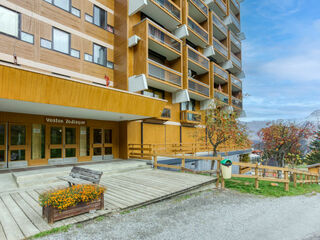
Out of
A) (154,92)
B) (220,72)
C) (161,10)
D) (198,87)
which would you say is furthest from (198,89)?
(161,10)

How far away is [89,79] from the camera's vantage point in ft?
45.3

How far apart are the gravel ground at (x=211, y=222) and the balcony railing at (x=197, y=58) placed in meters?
17.3

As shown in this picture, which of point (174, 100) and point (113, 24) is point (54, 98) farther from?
point (174, 100)

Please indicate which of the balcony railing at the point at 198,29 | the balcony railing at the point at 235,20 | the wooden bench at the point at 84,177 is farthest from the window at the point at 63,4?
the balcony railing at the point at 235,20

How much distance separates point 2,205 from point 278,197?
9185mm

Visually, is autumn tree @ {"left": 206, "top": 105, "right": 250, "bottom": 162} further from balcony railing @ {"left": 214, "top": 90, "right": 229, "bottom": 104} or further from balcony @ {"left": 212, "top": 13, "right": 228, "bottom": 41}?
balcony @ {"left": 212, "top": 13, "right": 228, "bottom": 41}

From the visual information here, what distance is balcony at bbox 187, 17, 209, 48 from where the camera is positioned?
2191cm

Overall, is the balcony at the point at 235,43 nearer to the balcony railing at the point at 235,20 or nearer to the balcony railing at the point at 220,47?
the balcony railing at the point at 235,20

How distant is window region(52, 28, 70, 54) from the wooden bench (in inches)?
375

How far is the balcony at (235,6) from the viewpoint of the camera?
113 ft

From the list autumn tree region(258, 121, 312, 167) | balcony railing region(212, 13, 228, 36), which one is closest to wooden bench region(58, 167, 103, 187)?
autumn tree region(258, 121, 312, 167)

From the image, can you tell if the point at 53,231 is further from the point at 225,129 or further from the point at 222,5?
the point at 222,5

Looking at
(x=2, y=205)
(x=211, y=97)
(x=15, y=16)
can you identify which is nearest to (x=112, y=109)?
(x=2, y=205)

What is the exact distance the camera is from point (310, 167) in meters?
17.6
